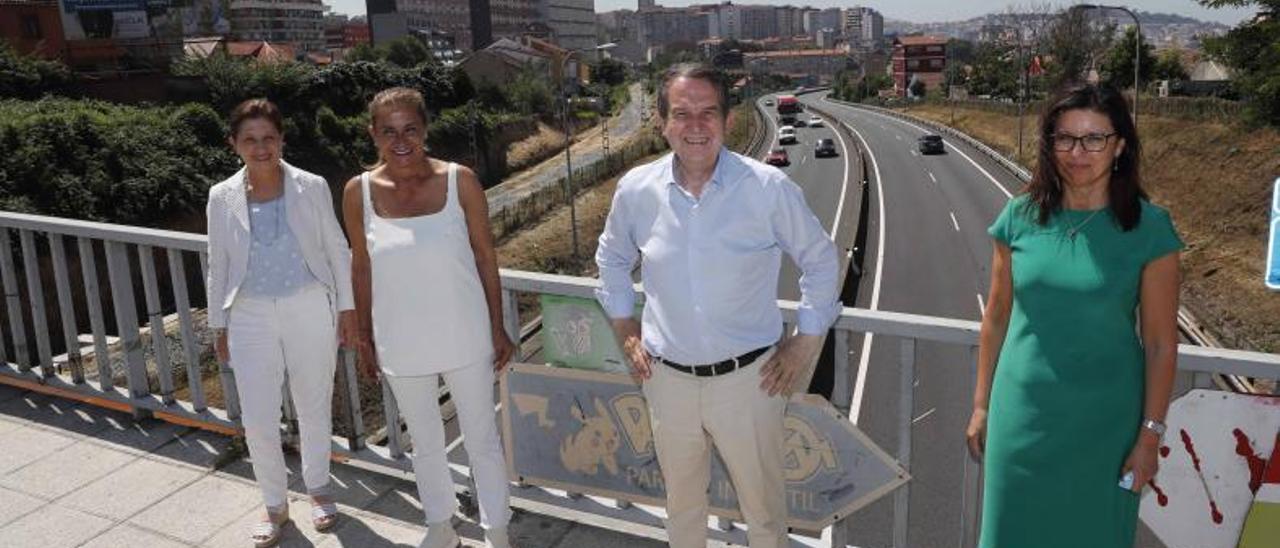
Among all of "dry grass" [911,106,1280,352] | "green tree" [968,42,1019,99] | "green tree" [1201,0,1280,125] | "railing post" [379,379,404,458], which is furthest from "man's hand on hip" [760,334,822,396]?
"green tree" [968,42,1019,99]

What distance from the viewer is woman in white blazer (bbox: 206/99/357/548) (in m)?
3.71

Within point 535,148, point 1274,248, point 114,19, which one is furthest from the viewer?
point 535,148

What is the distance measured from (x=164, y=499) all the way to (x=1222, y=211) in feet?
122

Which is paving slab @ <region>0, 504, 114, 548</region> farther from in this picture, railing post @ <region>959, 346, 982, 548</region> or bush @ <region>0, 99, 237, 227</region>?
bush @ <region>0, 99, 237, 227</region>

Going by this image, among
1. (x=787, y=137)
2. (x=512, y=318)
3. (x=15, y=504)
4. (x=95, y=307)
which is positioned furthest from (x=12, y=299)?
(x=787, y=137)

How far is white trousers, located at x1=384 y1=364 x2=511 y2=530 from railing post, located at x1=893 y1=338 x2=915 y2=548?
145cm

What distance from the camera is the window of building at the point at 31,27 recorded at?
41.0 m

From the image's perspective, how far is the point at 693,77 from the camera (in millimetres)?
2787

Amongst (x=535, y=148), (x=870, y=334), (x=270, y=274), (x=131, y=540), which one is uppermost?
(x=270, y=274)

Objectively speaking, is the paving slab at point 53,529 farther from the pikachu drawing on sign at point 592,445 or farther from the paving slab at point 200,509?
the pikachu drawing on sign at point 592,445

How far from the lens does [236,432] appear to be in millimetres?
4754

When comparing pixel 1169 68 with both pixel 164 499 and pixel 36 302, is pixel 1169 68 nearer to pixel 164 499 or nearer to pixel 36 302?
pixel 36 302

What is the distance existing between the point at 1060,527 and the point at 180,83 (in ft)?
159

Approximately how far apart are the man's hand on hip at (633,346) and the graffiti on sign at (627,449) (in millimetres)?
504
